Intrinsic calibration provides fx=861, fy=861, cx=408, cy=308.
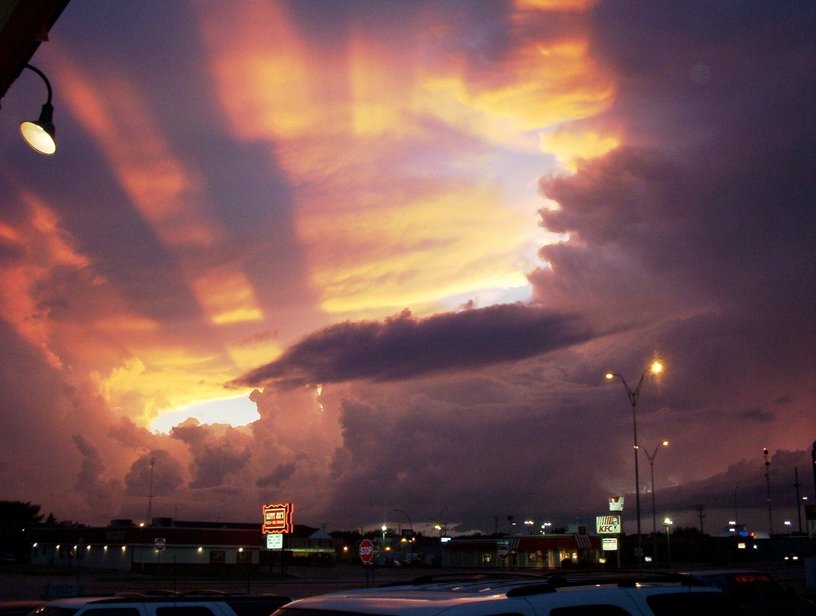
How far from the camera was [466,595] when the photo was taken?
15.3 feet

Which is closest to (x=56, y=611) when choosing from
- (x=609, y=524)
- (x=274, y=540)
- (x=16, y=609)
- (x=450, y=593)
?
(x=16, y=609)

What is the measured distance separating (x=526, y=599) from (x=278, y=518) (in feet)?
→ 157

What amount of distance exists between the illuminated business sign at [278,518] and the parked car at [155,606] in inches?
1504

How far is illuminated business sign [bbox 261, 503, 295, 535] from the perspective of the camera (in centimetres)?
4984

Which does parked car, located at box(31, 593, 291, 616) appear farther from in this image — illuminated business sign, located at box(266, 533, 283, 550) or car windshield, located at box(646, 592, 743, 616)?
illuminated business sign, located at box(266, 533, 283, 550)

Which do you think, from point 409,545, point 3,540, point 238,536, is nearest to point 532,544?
point 238,536

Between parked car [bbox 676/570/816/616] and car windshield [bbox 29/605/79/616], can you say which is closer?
car windshield [bbox 29/605/79/616]

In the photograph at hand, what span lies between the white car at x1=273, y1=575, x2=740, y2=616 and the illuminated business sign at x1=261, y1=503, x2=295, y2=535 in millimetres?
45421

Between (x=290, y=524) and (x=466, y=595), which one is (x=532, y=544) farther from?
(x=466, y=595)

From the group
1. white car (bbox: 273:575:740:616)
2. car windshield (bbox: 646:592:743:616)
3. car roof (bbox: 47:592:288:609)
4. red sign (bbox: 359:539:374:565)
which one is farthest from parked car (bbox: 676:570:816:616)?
red sign (bbox: 359:539:374:565)

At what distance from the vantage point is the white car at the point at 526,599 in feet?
14.3

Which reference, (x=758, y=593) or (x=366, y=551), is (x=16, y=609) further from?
(x=366, y=551)

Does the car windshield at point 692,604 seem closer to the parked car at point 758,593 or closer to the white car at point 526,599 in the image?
the white car at point 526,599

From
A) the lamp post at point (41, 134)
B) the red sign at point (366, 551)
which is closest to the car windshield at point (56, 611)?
the lamp post at point (41, 134)
